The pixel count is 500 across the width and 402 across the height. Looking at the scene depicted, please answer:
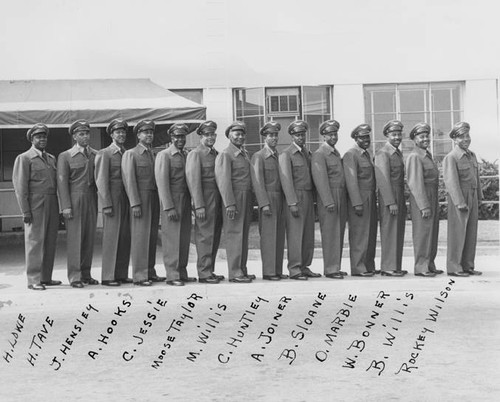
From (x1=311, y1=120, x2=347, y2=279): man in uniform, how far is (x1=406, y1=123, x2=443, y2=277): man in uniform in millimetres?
765

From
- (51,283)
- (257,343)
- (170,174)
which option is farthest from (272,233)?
(257,343)

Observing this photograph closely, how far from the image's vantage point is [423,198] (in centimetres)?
811

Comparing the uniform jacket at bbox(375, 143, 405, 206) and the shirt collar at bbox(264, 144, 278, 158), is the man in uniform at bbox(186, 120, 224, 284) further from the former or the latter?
the uniform jacket at bbox(375, 143, 405, 206)

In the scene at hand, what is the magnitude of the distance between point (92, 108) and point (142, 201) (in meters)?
3.15

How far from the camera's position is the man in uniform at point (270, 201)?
803 cm

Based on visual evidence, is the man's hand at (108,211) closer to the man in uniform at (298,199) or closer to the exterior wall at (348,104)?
the man in uniform at (298,199)

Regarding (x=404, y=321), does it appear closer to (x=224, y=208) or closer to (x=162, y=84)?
(x=224, y=208)

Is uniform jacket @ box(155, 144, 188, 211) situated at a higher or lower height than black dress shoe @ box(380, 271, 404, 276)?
higher

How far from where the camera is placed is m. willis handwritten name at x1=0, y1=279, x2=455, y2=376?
4.92 meters

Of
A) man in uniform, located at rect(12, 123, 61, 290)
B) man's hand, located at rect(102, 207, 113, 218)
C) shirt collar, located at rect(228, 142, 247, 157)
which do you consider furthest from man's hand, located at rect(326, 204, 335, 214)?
man in uniform, located at rect(12, 123, 61, 290)

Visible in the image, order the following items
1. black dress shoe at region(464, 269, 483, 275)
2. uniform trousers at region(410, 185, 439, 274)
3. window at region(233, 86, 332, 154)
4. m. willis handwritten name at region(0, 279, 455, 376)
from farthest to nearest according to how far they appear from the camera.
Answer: window at region(233, 86, 332, 154), black dress shoe at region(464, 269, 483, 275), uniform trousers at region(410, 185, 439, 274), m. willis handwritten name at region(0, 279, 455, 376)

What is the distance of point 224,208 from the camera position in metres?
8.10

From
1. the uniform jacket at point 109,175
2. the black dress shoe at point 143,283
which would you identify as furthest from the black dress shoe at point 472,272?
the uniform jacket at point 109,175

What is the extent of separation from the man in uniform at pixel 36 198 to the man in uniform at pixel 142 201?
814mm
